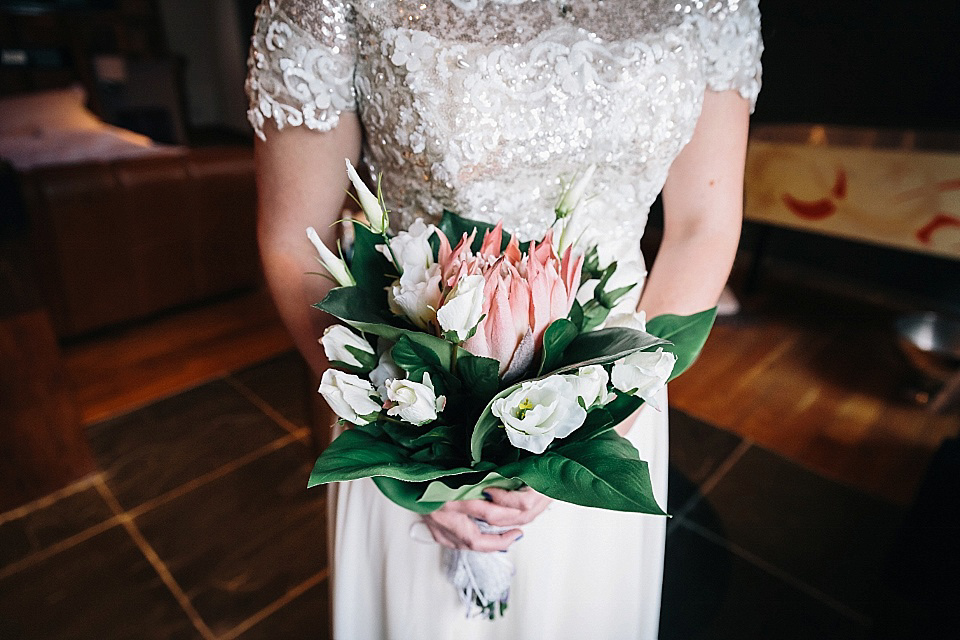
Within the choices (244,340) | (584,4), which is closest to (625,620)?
(584,4)

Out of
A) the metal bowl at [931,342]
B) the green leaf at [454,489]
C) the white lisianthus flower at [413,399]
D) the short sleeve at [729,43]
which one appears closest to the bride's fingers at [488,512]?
the green leaf at [454,489]

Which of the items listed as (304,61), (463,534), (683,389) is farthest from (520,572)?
(683,389)

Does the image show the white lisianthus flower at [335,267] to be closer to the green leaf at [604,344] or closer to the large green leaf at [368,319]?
the large green leaf at [368,319]

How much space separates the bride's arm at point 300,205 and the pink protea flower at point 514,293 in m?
0.33

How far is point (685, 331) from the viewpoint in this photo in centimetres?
69

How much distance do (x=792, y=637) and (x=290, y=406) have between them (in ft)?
6.01

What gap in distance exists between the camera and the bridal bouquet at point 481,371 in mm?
512

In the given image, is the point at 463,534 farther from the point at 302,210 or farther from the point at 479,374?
the point at 302,210

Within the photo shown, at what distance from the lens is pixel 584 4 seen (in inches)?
31.1

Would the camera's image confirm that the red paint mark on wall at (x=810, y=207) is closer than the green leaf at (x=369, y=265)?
No

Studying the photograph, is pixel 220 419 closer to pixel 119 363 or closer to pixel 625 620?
pixel 119 363

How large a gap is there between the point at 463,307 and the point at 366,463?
0.19 meters

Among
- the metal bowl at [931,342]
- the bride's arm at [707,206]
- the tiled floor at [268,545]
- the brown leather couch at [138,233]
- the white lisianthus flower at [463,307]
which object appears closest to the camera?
the white lisianthus flower at [463,307]

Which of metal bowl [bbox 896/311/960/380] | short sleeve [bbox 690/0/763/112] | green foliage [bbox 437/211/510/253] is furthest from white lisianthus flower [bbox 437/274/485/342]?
metal bowl [bbox 896/311/960/380]
